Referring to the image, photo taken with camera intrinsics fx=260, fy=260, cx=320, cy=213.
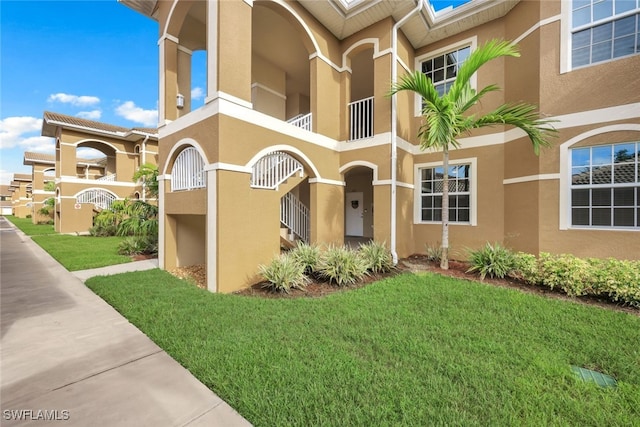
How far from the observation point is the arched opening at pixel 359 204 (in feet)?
43.0

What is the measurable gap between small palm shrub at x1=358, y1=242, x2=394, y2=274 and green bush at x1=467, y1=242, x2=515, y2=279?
1939 mm

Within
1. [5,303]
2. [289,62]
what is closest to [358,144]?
[289,62]

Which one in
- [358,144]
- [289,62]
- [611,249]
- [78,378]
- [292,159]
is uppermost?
[289,62]

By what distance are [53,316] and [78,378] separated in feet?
7.85

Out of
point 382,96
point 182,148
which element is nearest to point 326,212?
point 382,96

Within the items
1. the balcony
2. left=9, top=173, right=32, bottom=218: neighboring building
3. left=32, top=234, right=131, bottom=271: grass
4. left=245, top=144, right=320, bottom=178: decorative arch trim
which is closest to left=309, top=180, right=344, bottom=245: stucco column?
left=245, top=144, right=320, bottom=178: decorative arch trim

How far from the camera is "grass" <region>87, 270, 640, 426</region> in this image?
2.26 meters

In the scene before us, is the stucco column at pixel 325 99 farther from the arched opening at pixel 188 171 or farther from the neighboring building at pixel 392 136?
the arched opening at pixel 188 171

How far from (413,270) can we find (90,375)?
641 centimetres

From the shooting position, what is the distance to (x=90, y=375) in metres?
2.79

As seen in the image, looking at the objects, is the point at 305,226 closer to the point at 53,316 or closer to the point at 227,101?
the point at 227,101

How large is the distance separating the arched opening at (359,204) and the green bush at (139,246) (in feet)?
27.8

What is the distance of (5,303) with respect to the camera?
4.77m

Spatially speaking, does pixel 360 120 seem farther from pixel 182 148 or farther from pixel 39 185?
pixel 39 185
